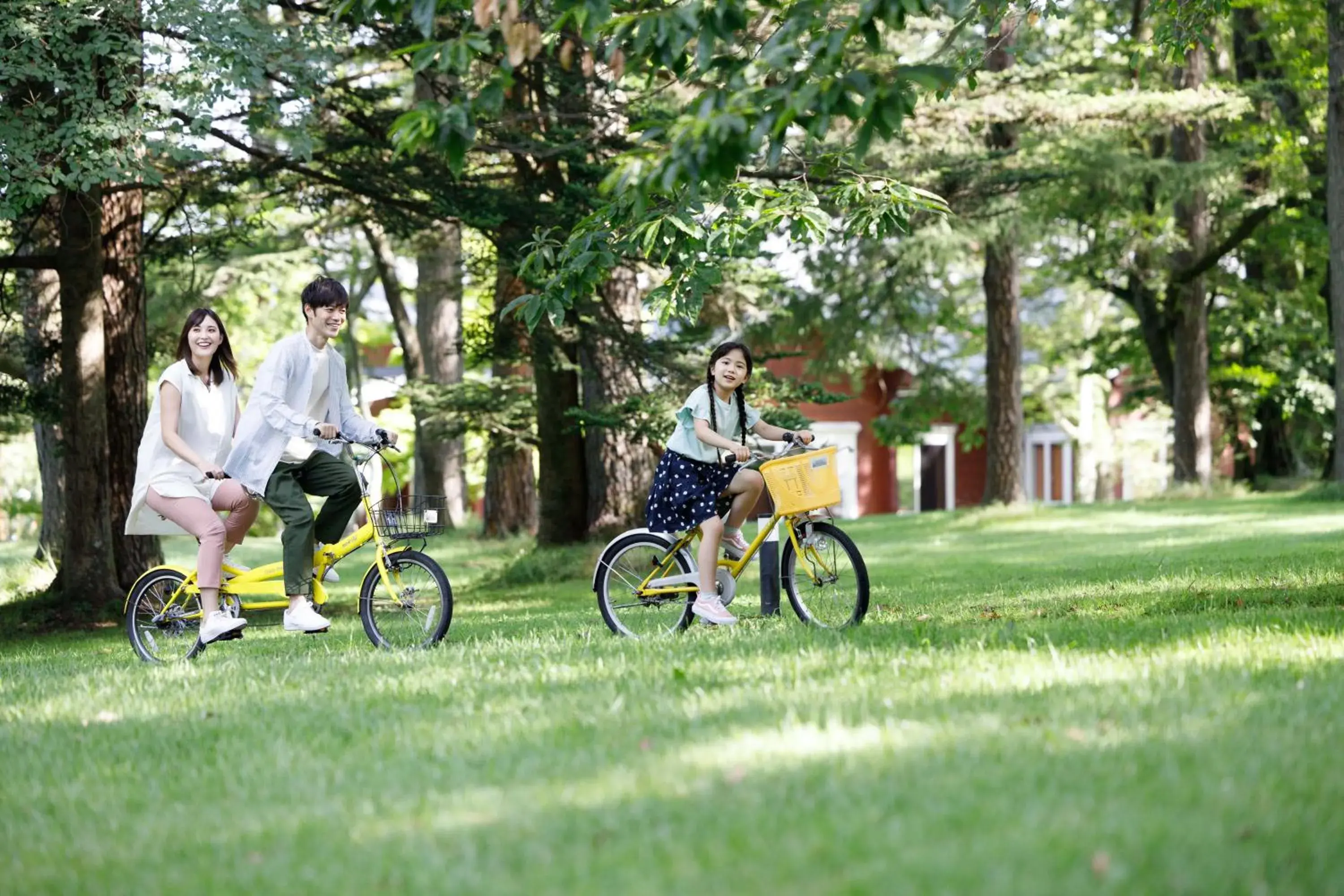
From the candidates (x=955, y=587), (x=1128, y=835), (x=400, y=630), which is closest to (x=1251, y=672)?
(x=1128, y=835)

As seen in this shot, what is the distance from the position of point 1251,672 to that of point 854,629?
2617 millimetres

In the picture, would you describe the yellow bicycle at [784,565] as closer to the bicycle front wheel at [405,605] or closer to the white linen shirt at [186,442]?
the bicycle front wheel at [405,605]

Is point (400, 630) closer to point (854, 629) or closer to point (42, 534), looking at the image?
point (854, 629)

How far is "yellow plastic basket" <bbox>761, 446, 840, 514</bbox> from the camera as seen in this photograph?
8.57 m

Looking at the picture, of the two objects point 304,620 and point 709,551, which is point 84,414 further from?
point 709,551

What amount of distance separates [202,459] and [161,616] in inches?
51.8

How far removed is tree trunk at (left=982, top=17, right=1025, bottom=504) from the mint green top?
1875 cm

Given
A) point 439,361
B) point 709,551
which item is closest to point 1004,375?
point 439,361

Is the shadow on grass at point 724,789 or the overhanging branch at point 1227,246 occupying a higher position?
the overhanging branch at point 1227,246

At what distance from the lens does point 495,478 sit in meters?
28.8

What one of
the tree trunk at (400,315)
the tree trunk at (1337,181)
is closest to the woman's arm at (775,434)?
the tree trunk at (1337,181)

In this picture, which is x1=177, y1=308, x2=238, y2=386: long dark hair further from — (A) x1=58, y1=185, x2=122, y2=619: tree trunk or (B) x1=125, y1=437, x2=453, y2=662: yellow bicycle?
(A) x1=58, y1=185, x2=122, y2=619: tree trunk

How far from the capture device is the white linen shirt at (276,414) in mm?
8523

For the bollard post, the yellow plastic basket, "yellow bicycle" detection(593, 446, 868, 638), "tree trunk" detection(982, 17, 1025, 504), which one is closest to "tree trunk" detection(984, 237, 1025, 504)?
"tree trunk" detection(982, 17, 1025, 504)
